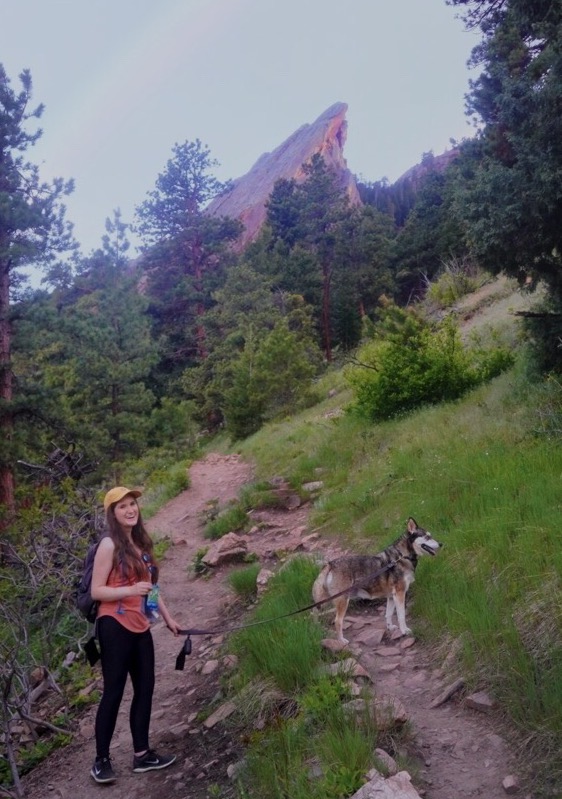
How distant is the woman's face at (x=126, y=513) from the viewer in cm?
404

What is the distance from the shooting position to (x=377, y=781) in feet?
9.32

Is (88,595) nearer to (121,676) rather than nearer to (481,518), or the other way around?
(121,676)

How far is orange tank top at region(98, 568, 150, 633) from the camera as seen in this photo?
392 cm

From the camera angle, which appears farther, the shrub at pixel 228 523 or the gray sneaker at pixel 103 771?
the shrub at pixel 228 523

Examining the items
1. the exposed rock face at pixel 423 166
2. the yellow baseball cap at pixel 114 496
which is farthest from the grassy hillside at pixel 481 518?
the exposed rock face at pixel 423 166

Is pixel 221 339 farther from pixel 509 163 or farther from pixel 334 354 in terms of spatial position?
pixel 509 163

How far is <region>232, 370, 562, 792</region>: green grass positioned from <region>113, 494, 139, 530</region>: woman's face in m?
2.34

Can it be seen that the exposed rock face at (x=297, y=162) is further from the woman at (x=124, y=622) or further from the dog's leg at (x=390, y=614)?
the woman at (x=124, y=622)

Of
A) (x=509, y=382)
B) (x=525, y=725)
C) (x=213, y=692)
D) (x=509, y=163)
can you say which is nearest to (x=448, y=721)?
(x=525, y=725)

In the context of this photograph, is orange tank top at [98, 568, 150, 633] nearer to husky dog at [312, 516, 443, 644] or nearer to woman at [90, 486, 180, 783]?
woman at [90, 486, 180, 783]

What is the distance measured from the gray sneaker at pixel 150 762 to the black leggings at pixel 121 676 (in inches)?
2.3

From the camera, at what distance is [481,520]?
5430 millimetres

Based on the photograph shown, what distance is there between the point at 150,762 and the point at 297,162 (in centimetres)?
Answer: 7094

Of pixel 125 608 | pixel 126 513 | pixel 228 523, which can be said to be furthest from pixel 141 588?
pixel 228 523
